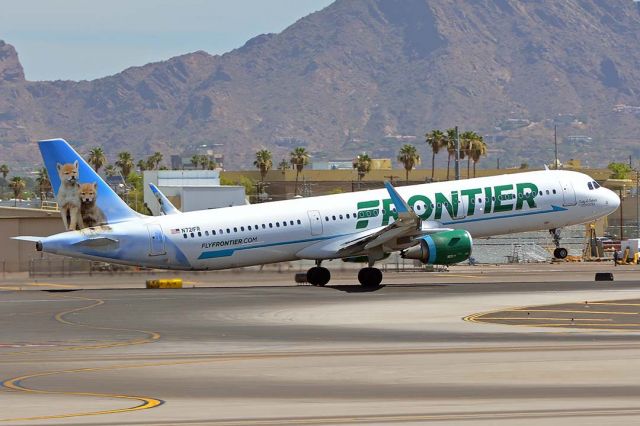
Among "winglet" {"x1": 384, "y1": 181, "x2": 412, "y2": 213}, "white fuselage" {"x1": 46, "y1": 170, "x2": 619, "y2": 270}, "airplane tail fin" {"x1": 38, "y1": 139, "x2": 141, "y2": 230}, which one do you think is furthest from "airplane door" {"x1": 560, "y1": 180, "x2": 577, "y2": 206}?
"airplane tail fin" {"x1": 38, "y1": 139, "x2": 141, "y2": 230}

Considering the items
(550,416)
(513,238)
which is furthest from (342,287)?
(513,238)

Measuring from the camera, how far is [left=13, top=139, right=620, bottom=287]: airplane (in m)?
60.4

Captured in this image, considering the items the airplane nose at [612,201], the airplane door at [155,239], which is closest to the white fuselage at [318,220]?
the airplane door at [155,239]

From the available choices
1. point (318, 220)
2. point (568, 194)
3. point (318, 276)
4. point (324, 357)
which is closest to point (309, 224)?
point (318, 220)

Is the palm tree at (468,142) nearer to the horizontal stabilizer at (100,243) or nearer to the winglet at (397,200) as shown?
the winglet at (397,200)

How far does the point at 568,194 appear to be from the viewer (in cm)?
6756

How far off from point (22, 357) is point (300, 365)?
319 inches

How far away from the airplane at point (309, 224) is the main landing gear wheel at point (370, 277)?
47mm

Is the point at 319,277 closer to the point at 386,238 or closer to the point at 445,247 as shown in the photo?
the point at 386,238

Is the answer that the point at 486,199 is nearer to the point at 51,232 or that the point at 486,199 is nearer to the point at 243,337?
the point at 243,337

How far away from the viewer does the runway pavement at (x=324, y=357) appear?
83.6 ft

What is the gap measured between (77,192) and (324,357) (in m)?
28.3

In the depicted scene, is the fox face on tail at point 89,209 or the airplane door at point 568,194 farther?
the airplane door at point 568,194

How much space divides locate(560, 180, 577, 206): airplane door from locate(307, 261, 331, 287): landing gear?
502 inches
